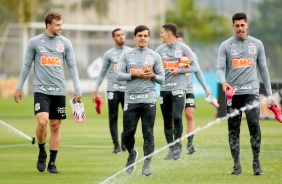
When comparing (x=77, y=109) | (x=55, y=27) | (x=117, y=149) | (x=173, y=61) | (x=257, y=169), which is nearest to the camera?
(x=257, y=169)

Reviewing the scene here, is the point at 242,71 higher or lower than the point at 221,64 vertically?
lower

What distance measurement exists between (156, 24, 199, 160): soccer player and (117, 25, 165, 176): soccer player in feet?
8.90

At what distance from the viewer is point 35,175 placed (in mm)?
14703

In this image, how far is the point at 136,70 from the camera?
48.5ft

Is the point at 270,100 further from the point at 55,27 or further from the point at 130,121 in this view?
the point at 55,27

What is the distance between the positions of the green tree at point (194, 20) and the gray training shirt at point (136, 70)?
6082 cm

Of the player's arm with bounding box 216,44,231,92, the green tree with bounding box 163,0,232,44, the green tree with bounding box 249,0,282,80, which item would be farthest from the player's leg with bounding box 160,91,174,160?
the green tree with bounding box 163,0,232,44

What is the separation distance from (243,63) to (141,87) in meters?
1.53

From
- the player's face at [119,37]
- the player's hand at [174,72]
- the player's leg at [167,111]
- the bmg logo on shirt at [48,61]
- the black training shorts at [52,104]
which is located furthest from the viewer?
the player's face at [119,37]

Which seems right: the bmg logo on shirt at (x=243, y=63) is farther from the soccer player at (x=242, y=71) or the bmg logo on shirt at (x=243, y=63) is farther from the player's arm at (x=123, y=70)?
the player's arm at (x=123, y=70)

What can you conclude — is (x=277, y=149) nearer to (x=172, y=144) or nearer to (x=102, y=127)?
(x=172, y=144)

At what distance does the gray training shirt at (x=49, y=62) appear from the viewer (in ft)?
49.5

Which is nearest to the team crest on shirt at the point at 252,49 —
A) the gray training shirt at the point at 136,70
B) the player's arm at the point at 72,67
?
the gray training shirt at the point at 136,70

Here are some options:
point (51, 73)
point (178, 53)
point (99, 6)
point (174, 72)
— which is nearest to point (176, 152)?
point (174, 72)
